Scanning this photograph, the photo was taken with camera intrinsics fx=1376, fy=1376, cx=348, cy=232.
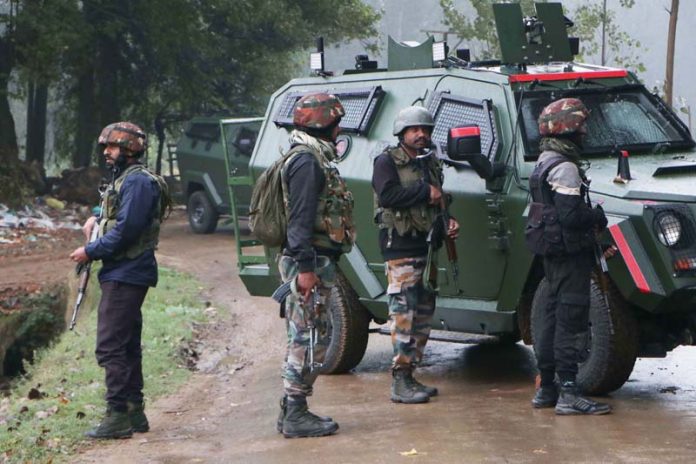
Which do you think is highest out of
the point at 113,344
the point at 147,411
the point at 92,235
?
the point at 92,235

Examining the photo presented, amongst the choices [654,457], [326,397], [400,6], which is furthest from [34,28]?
[400,6]

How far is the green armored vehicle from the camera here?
24.4ft

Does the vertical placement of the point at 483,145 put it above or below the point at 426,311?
above

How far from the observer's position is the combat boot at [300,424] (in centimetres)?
720

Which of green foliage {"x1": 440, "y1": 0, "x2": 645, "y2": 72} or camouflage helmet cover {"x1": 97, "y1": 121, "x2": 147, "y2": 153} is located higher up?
green foliage {"x1": 440, "y1": 0, "x2": 645, "y2": 72}

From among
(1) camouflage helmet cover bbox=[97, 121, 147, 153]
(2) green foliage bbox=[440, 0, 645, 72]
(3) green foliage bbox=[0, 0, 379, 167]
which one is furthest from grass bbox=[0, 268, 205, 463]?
(2) green foliage bbox=[440, 0, 645, 72]

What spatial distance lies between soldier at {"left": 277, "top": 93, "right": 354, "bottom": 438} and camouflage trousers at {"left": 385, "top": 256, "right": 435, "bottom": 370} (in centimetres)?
79

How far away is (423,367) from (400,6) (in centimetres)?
4656

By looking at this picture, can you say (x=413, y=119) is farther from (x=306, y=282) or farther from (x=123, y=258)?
(x=123, y=258)

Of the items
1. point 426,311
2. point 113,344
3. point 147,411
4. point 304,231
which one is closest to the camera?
point 304,231

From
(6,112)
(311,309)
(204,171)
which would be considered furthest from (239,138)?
(311,309)

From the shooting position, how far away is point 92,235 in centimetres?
764

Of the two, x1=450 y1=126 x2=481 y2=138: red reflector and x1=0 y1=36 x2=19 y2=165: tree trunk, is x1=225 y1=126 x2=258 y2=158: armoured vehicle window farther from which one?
x1=450 y1=126 x2=481 y2=138: red reflector

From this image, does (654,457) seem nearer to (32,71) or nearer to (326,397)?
(326,397)
